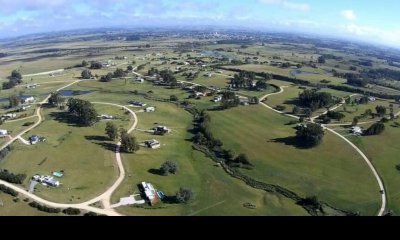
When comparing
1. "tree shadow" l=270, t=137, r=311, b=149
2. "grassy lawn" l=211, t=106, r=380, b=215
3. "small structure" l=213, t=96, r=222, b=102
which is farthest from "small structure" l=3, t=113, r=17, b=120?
"tree shadow" l=270, t=137, r=311, b=149

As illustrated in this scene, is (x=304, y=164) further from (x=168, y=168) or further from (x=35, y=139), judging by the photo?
(x=35, y=139)

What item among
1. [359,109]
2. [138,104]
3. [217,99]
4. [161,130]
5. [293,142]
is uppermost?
[217,99]

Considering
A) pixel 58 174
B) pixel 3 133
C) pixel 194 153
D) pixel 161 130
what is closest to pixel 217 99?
pixel 161 130

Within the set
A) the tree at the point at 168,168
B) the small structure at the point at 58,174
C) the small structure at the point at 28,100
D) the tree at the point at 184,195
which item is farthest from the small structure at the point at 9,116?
the tree at the point at 184,195

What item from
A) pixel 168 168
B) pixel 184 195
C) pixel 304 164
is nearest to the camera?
pixel 184 195

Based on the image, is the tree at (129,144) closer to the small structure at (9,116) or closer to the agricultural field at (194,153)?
the agricultural field at (194,153)

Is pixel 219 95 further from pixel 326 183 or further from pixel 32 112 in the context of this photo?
pixel 326 183

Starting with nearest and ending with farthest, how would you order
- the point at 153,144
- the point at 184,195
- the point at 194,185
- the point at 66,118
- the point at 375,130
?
the point at 184,195 < the point at 194,185 < the point at 153,144 < the point at 375,130 < the point at 66,118
